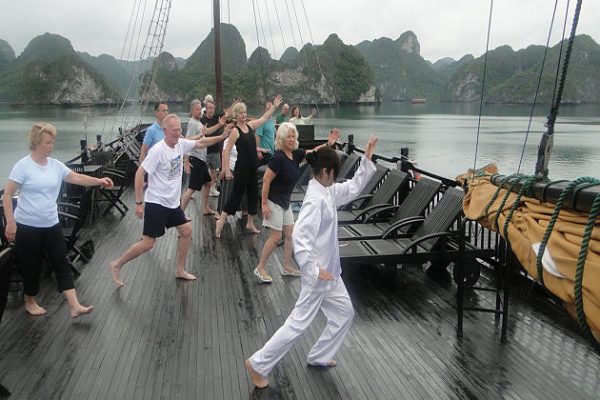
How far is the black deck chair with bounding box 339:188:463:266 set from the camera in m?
4.89

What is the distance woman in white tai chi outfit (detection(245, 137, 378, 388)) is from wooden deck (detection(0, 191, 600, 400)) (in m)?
0.22

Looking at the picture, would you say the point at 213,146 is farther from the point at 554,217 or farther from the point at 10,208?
the point at 554,217

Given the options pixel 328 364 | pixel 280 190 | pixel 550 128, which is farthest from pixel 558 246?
pixel 280 190

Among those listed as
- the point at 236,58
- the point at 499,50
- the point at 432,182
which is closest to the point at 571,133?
the point at 432,182

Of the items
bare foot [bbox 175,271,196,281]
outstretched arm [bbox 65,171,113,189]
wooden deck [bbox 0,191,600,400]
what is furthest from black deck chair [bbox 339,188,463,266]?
outstretched arm [bbox 65,171,113,189]

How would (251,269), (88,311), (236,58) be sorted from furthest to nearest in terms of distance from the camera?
(236,58)
(251,269)
(88,311)

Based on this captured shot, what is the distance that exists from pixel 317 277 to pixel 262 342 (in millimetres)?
1109

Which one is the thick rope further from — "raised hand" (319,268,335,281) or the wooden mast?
the wooden mast

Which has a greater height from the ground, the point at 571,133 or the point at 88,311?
the point at 88,311

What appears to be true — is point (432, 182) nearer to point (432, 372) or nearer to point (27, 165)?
point (432, 372)

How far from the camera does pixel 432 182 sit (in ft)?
19.5

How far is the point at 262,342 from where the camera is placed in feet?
12.3

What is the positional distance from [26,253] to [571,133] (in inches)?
2098

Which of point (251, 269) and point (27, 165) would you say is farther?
point (251, 269)
